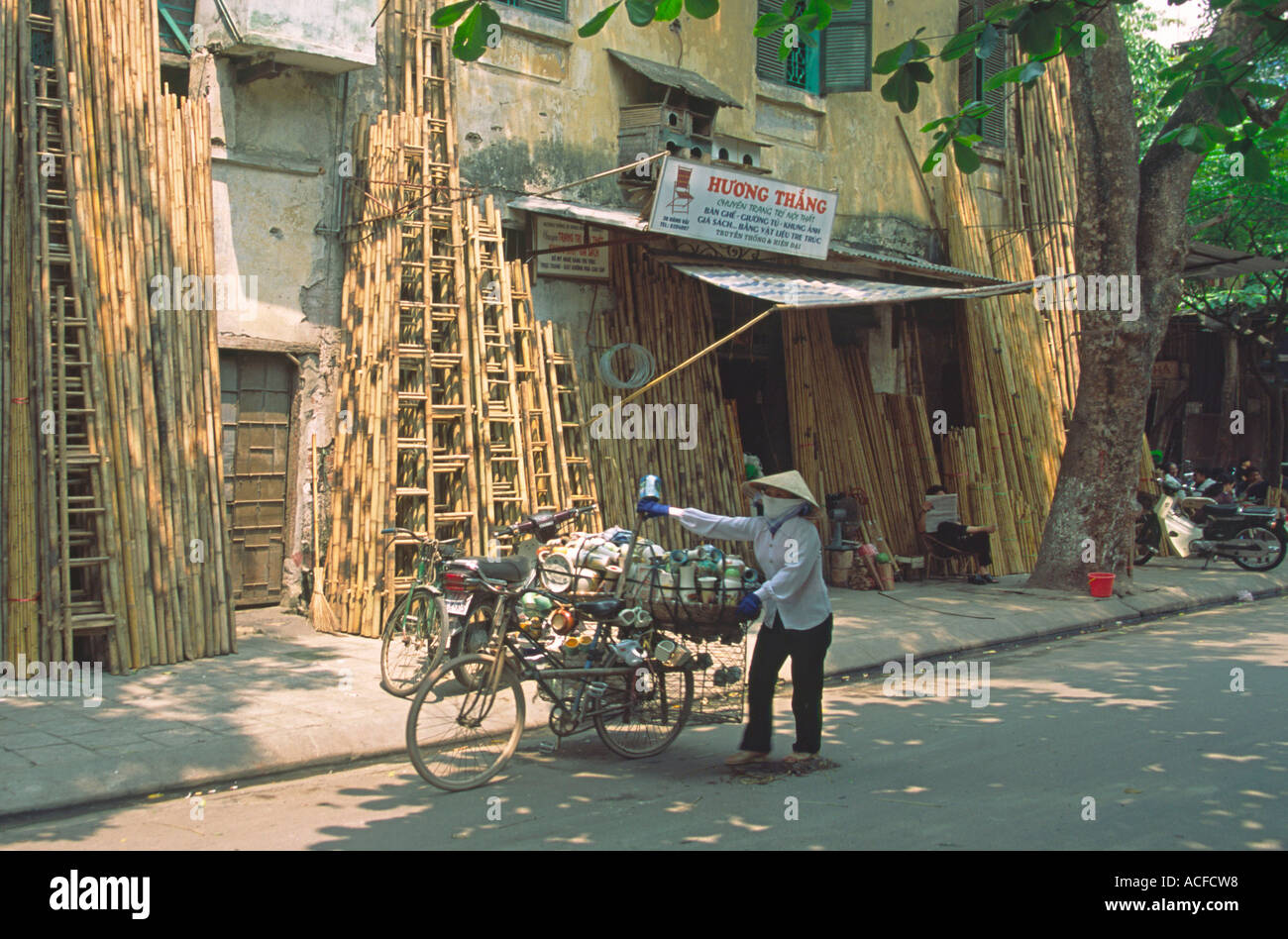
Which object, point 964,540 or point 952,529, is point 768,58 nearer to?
point 952,529

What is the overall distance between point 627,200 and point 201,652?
20.4 ft

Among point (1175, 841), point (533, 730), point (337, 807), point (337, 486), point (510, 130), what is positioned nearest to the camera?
point (1175, 841)

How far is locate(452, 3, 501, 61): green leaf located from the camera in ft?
17.3

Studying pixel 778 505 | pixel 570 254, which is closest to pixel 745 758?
pixel 778 505

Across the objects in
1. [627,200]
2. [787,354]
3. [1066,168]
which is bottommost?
[787,354]

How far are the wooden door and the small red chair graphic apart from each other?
3.49 metres

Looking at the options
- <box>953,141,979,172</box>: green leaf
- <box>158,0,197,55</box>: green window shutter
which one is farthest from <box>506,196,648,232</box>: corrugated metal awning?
<box>953,141,979,172</box>: green leaf

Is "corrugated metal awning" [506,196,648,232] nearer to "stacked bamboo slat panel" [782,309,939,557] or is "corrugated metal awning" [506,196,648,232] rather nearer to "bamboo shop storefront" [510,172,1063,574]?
"bamboo shop storefront" [510,172,1063,574]

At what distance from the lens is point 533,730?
7289 mm

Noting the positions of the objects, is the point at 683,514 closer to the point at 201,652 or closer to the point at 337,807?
the point at 337,807

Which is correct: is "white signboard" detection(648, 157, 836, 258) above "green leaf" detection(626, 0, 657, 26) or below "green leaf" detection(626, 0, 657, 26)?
above

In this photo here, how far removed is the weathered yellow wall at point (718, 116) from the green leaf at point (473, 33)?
5.22 m

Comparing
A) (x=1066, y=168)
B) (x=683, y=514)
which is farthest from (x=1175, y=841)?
(x=1066, y=168)

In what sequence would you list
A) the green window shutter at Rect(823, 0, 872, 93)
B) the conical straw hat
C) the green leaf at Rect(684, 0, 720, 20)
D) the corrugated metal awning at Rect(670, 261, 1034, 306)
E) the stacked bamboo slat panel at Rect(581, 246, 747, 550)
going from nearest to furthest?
1. the green leaf at Rect(684, 0, 720, 20)
2. the conical straw hat
3. the corrugated metal awning at Rect(670, 261, 1034, 306)
4. the stacked bamboo slat panel at Rect(581, 246, 747, 550)
5. the green window shutter at Rect(823, 0, 872, 93)
